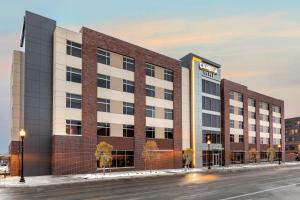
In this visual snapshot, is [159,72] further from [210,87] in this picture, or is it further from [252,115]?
[252,115]

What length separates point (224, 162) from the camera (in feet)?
246

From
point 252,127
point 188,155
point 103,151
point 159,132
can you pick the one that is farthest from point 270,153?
point 103,151

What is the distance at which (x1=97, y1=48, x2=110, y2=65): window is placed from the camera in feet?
168

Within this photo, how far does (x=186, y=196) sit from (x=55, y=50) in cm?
2971

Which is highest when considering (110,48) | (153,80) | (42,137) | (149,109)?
(110,48)

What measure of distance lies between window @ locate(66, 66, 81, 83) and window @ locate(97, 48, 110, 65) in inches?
162

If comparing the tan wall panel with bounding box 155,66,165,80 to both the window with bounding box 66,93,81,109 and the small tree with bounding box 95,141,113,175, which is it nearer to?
the window with bounding box 66,93,81,109

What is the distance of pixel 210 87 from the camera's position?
71000mm

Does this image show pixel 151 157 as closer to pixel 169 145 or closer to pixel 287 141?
pixel 169 145

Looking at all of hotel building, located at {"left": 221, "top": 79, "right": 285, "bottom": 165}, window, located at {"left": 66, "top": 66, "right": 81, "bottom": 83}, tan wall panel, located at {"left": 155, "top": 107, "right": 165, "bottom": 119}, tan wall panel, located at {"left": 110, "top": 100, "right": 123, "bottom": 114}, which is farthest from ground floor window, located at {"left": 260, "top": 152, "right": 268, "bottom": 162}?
window, located at {"left": 66, "top": 66, "right": 81, "bottom": 83}

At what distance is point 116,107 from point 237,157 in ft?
130

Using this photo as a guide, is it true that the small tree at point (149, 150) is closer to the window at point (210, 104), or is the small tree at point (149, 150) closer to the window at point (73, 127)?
the window at point (73, 127)

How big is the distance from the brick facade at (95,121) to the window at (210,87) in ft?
25.4

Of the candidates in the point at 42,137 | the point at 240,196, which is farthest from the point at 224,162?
the point at 240,196
